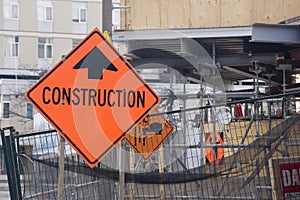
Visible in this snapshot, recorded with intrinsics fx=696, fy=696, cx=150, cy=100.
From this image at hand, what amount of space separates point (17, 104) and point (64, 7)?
8.43m

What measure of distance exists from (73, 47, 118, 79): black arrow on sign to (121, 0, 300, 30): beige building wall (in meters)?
7.10

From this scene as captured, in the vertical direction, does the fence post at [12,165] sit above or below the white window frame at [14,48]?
below

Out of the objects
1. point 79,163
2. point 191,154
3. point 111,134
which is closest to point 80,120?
point 111,134

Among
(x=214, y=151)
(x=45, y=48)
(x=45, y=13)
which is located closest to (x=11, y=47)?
(x=45, y=48)

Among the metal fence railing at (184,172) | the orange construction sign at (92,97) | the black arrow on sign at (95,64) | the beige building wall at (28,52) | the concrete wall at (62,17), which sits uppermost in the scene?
the concrete wall at (62,17)

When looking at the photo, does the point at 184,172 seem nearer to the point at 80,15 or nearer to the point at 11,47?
the point at 11,47

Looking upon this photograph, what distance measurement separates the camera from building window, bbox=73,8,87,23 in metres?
53.2

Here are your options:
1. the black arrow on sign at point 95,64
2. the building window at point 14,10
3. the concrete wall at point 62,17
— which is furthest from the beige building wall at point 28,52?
the black arrow on sign at point 95,64

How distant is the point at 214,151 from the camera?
10.7 meters

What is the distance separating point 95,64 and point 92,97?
41 cm

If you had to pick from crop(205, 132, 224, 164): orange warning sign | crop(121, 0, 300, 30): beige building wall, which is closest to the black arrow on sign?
crop(205, 132, 224, 164): orange warning sign

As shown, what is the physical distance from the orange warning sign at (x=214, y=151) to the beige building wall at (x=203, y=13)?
12.1 ft

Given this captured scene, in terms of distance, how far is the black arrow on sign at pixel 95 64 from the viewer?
8117mm

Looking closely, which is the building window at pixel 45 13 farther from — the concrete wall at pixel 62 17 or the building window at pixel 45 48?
the building window at pixel 45 48
